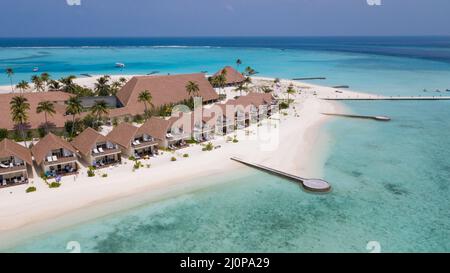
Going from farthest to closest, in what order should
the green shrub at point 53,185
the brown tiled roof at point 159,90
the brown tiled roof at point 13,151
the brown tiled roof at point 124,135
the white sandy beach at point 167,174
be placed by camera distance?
the brown tiled roof at point 159,90, the brown tiled roof at point 124,135, the brown tiled roof at point 13,151, the green shrub at point 53,185, the white sandy beach at point 167,174

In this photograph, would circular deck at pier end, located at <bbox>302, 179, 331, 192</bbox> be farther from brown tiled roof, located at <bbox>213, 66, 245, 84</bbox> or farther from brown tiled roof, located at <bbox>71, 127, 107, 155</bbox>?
brown tiled roof, located at <bbox>213, 66, 245, 84</bbox>

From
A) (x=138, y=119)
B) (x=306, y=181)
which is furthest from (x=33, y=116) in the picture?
(x=306, y=181)

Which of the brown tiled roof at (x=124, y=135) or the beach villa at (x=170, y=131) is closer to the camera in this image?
the brown tiled roof at (x=124, y=135)

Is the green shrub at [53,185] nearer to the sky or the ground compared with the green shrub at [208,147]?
nearer to the ground

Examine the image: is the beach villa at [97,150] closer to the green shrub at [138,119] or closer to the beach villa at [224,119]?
the green shrub at [138,119]

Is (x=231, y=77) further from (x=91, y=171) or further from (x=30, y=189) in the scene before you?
(x=30, y=189)

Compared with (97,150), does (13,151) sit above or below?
above

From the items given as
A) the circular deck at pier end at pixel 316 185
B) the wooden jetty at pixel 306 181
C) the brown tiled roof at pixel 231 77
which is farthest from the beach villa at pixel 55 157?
the brown tiled roof at pixel 231 77
